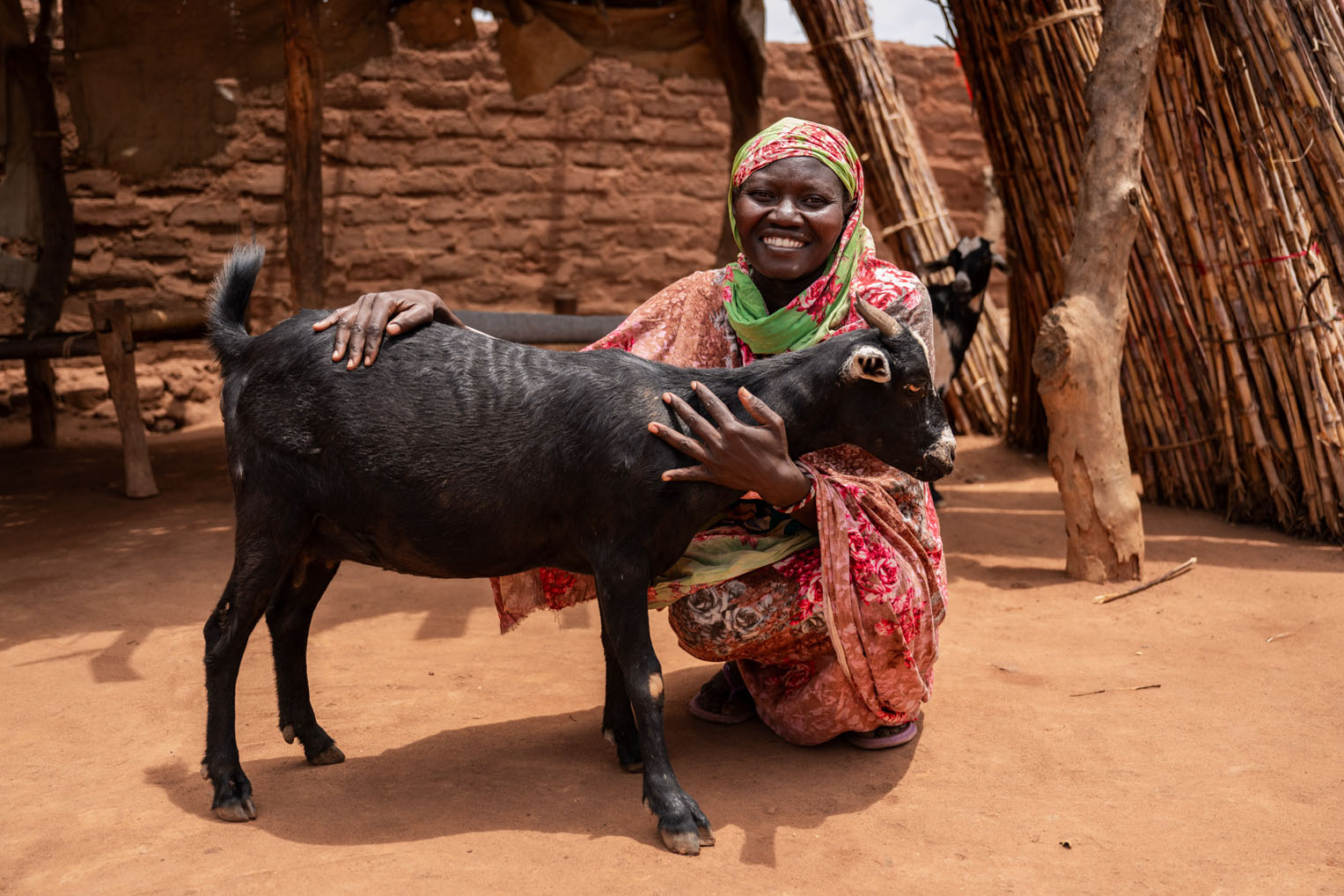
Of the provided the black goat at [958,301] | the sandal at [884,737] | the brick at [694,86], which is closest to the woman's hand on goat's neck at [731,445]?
the sandal at [884,737]

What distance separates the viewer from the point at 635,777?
2.95m

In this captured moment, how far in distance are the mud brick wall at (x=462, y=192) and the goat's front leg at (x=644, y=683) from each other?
6133 millimetres

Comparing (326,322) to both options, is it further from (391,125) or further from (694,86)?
(694,86)

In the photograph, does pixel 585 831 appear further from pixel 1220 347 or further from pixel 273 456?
pixel 1220 347

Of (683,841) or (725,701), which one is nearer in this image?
(683,841)

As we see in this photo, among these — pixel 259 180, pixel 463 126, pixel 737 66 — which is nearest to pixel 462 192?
pixel 463 126

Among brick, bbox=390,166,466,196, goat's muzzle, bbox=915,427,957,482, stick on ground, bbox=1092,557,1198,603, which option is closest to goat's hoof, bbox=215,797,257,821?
goat's muzzle, bbox=915,427,957,482

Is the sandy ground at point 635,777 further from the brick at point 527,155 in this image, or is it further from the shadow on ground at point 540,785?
the brick at point 527,155

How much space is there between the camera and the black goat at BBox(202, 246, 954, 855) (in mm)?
2598

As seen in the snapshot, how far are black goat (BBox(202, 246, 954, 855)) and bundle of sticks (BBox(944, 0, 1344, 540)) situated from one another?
9.36 feet

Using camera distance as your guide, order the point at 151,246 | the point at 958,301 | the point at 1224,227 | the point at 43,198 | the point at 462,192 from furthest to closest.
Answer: the point at 462,192, the point at 151,246, the point at 43,198, the point at 958,301, the point at 1224,227

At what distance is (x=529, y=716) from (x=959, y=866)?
56.0 inches

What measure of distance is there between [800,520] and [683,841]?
0.84 meters

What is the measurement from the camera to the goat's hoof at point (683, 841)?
249 centimetres
